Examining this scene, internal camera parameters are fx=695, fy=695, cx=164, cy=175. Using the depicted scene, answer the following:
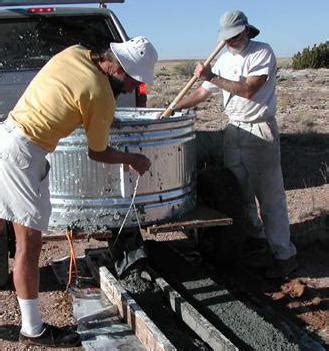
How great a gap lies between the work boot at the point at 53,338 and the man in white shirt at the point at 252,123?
1.88m

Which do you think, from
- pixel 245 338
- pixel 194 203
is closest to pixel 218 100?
pixel 194 203

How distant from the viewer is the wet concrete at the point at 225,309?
4.19 m

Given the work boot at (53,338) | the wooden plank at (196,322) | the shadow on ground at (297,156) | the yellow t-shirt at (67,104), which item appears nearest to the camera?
the yellow t-shirt at (67,104)

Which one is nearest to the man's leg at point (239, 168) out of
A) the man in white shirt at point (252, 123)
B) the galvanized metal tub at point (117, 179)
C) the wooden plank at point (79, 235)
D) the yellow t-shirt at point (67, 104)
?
the man in white shirt at point (252, 123)

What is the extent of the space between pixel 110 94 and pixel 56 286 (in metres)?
2.13

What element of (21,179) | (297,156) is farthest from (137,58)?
(297,156)

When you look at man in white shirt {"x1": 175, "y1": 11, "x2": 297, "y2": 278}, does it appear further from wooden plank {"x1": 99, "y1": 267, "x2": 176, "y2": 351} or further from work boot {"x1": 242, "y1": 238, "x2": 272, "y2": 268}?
wooden plank {"x1": 99, "y1": 267, "x2": 176, "y2": 351}

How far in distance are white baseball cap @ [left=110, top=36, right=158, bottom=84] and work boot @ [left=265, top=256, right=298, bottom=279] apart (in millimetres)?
2192

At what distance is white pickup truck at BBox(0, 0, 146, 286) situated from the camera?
269 inches

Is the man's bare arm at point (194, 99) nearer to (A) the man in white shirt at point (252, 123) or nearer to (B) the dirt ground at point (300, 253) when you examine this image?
(A) the man in white shirt at point (252, 123)

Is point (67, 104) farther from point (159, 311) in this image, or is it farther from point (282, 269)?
point (282, 269)

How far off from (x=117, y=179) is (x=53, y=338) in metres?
1.24

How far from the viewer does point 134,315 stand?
4.41 m

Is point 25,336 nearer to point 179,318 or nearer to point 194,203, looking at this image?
point 179,318
